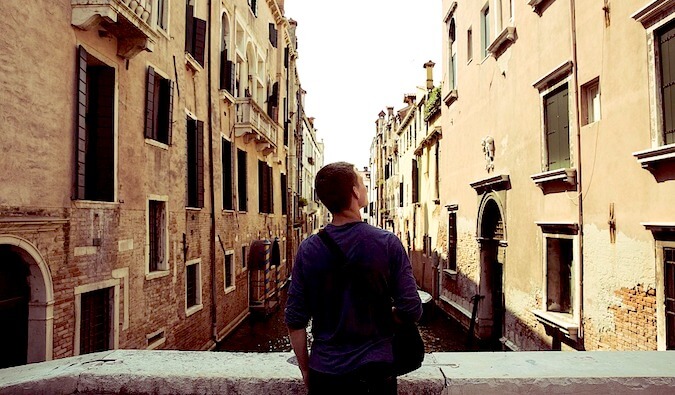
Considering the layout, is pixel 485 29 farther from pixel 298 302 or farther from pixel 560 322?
pixel 298 302

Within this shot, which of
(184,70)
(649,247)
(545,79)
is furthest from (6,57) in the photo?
(545,79)

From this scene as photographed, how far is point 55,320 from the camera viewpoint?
18.4 ft

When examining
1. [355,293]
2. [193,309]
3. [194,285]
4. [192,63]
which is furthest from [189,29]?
[355,293]

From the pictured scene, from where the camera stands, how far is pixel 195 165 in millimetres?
10727

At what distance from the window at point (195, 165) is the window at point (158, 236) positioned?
172cm

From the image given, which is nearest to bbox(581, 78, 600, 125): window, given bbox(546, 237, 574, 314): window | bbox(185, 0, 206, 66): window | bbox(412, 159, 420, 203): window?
bbox(546, 237, 574, 314): window

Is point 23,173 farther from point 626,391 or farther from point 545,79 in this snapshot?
point 545,79

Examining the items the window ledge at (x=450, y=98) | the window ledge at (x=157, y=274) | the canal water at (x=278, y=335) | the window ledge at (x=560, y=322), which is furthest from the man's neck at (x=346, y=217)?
the window ledge at (x=450, y=98)

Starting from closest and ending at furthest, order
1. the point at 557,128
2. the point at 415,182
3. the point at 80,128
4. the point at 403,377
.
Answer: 1. the point at 403,377
2. the point at 80,128
3. the point at 557,128
4. the point at 415,182

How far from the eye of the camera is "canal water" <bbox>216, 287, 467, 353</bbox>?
1208cm

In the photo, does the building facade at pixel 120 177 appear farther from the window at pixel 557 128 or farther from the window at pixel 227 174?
the window at pixel 557 128

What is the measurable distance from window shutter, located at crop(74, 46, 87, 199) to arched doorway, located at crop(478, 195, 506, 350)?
28.2ft

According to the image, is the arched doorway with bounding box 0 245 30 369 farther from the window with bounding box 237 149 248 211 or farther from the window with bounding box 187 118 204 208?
the window with bounding box 237 149 248 211

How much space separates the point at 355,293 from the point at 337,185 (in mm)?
397
